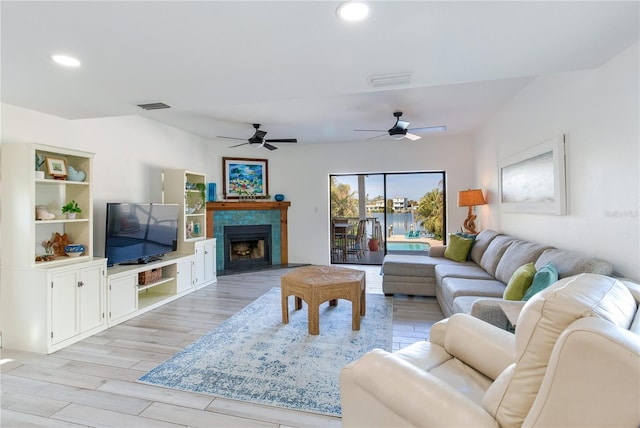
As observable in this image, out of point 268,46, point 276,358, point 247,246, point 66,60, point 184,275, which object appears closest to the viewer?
point 268,46

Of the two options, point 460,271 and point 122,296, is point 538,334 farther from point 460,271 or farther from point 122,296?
point 122,296

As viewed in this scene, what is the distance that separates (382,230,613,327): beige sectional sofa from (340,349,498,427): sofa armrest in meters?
1.30

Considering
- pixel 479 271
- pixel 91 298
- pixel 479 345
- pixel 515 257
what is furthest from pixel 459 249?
pixel 91 298

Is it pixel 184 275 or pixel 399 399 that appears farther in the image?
pixel 184 275

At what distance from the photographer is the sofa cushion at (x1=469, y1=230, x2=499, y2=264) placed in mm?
4004

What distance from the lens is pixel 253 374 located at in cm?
231

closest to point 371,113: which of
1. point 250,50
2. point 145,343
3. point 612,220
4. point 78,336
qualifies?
point 250,50

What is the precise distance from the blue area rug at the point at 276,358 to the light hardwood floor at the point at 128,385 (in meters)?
0.10

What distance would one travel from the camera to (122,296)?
3434mm

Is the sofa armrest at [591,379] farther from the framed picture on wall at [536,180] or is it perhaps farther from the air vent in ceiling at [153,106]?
the air vent in ceiling at [153,106]

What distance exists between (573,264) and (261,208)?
205 inches

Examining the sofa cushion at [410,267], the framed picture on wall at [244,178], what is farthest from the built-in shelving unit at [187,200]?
the sofa cushion at [410,267]

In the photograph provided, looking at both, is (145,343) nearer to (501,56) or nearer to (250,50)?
(250,50)

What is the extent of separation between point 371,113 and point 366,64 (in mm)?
2162
